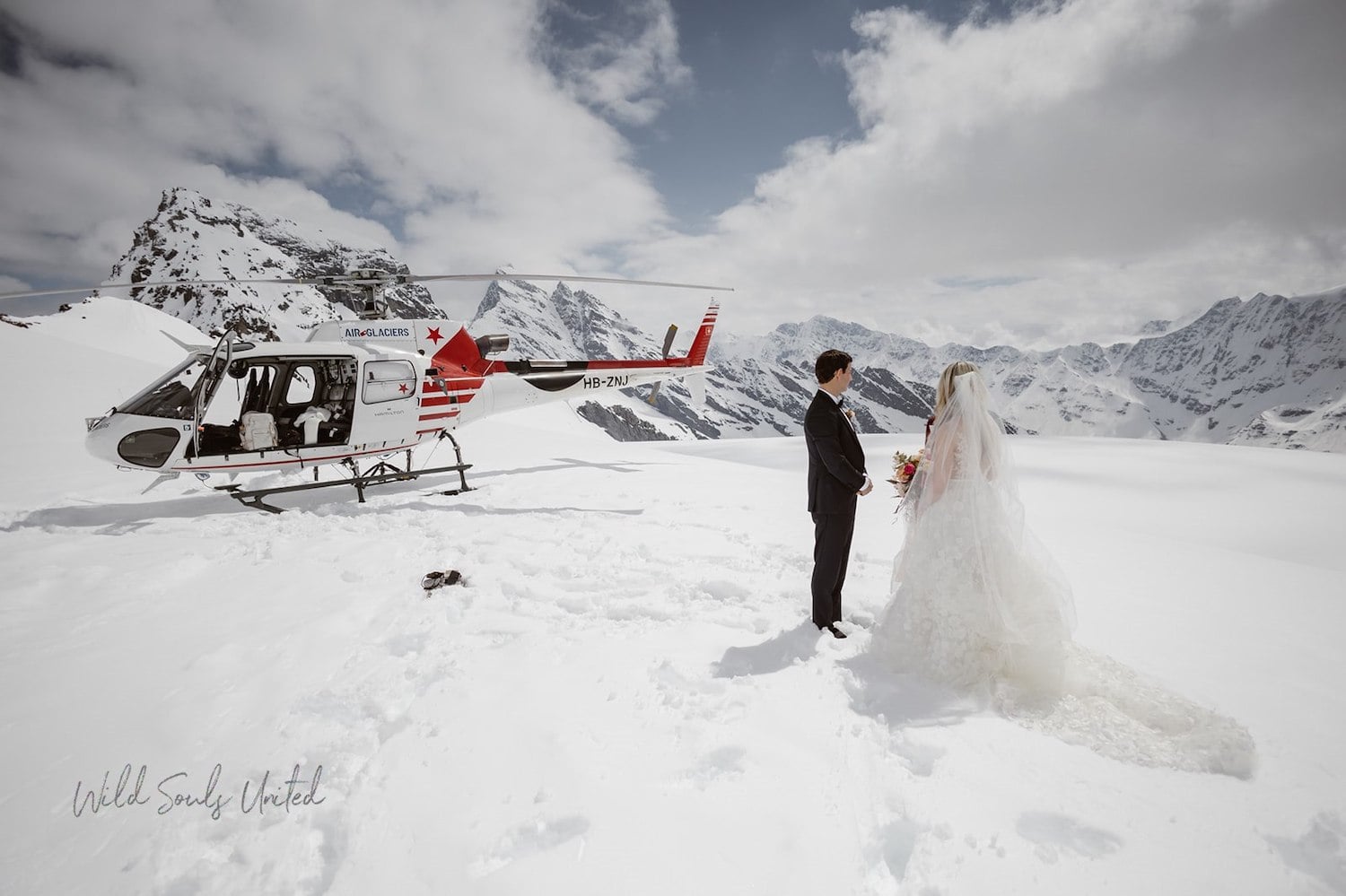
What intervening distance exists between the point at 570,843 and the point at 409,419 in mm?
7474

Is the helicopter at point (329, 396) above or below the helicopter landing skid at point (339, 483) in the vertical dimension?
above

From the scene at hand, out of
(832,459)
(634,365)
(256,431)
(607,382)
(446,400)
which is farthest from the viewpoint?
(634,365)

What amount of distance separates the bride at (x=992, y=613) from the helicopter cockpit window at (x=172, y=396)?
8.53 meters

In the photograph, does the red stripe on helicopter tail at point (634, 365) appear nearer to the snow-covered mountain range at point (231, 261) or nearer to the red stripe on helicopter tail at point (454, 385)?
the red stripe on helicopter tail at point (454, 385)

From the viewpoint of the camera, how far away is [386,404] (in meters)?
7.93

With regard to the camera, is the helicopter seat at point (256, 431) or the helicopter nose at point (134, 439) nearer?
the helicopter nose at point (134, 439)

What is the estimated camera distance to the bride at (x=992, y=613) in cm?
302

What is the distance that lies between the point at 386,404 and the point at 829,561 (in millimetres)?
7024

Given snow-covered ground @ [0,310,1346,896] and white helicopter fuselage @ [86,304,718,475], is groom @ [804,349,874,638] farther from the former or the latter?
white helicopter fuselage @ [86,304,718,475]

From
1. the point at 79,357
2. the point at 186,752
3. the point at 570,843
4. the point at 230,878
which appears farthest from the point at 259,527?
the point at 79,357

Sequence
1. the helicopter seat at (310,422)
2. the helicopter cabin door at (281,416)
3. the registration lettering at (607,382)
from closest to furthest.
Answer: the helicopter cabin door at (281,416), the helicopter seat at (310,422), the registration lettering at (607,382)

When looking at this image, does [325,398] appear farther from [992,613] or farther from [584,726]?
[992,613]

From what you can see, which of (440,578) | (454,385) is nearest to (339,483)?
(454,385)

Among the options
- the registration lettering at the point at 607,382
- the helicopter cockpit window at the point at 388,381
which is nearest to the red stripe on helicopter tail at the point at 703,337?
the registration lettering at the point at 607,382
